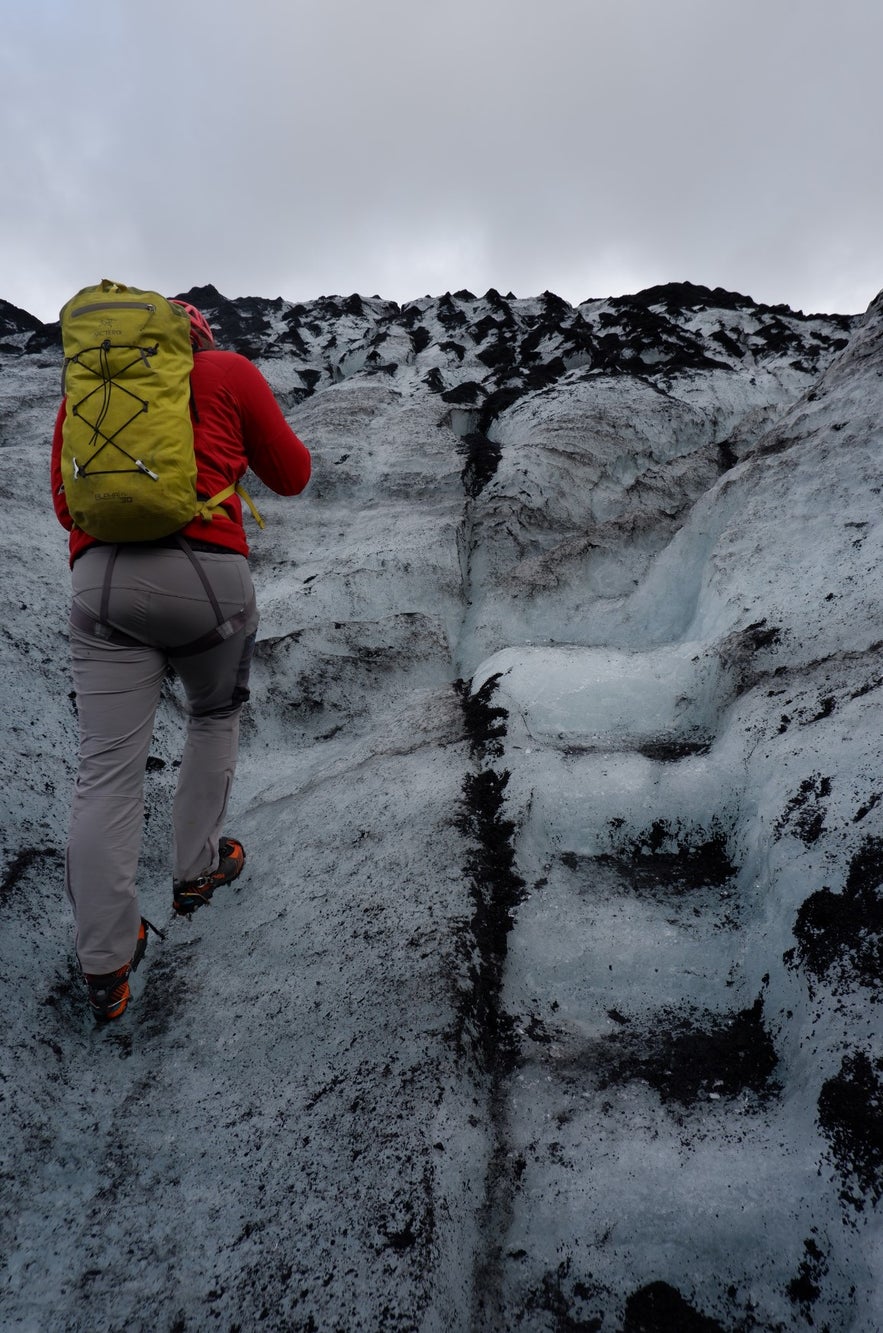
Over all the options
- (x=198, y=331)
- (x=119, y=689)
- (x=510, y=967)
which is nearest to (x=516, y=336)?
(x=198, y=331)

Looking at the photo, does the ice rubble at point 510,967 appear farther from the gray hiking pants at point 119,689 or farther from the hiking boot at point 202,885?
Result: the gray hiking pants at point 119,689

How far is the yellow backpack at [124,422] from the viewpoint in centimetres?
323

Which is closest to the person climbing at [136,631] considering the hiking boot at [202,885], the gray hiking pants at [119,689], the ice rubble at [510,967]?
the gray hiking pants at [119,689]

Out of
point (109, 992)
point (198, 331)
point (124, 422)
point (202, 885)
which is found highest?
point (198, 331)

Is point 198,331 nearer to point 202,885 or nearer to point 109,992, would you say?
point 202,885

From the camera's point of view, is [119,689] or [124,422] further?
[119,689]

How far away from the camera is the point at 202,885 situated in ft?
14.4

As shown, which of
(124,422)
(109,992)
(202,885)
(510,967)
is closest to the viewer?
(124,422)

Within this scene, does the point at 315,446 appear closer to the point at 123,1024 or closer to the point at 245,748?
the point at 245,748

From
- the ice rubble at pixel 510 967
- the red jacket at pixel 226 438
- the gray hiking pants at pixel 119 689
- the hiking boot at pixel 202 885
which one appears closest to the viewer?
the ice rubble at pixel 510 967

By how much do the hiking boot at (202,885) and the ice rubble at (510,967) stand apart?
0.48ft

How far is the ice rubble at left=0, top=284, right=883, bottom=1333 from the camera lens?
2.47 m

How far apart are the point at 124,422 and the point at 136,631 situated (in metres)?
1.05

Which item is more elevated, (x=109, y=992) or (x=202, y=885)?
(x=202, y=885)
